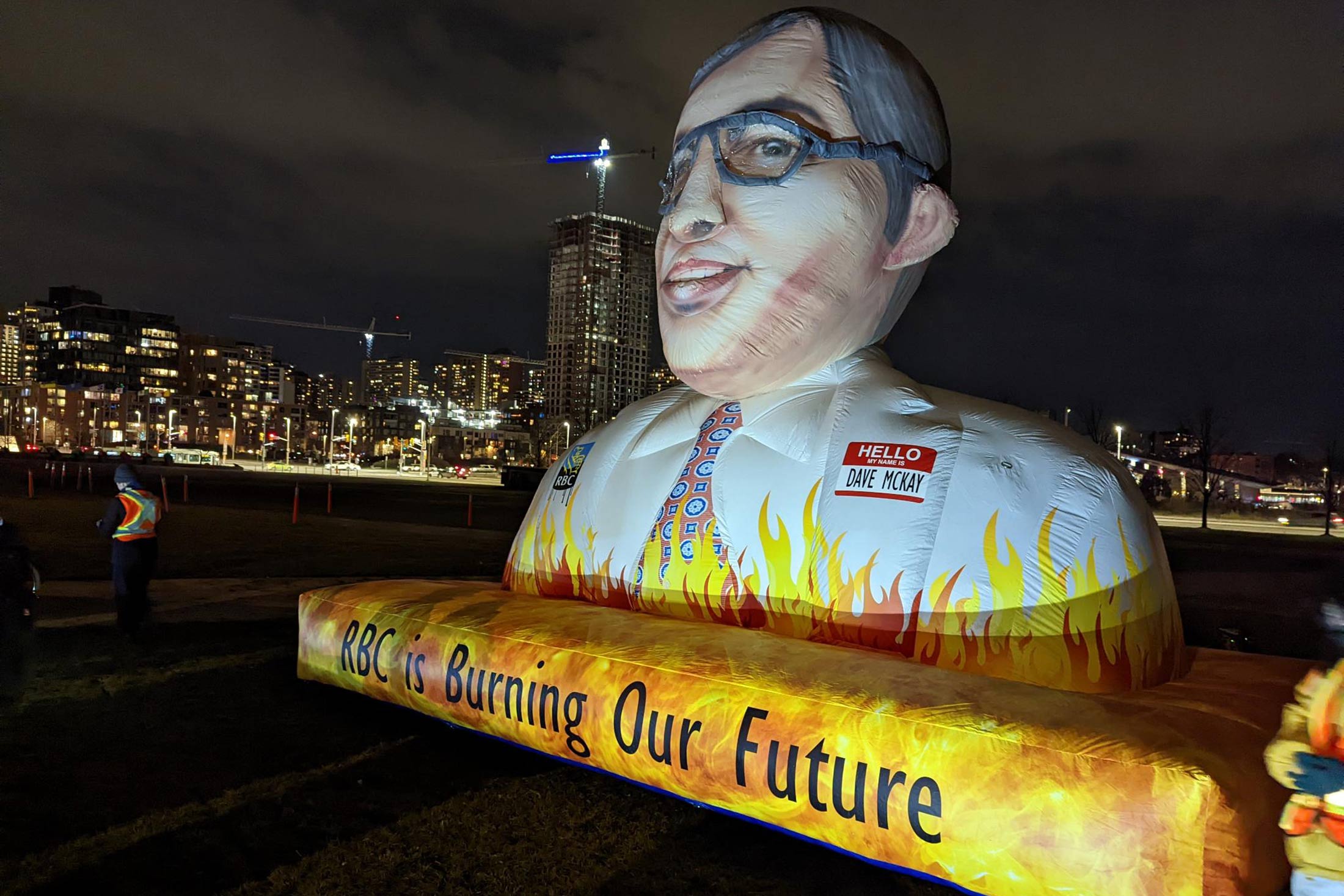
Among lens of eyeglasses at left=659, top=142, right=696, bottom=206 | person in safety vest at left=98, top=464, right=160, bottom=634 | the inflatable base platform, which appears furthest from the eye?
person in safety vest at left=98, top=464, right=160, bottom=634

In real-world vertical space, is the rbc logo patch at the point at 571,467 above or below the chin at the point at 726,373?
below

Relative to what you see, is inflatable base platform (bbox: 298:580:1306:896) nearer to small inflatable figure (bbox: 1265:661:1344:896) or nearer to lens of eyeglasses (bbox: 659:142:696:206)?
small inflatable figure (bbox: 1265:661:1344:896)

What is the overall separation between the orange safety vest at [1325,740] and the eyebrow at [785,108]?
9.64 feet

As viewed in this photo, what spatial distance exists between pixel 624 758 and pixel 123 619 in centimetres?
583

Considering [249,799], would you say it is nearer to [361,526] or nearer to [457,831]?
[457,831]

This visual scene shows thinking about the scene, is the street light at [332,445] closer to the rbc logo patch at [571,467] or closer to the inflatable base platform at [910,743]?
the rbc logo patch at [571,467]

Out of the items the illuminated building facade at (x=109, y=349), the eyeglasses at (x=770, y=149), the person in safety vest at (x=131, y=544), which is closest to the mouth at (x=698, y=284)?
the eyeglasses at (x=770, y=149)

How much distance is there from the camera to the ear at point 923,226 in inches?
158

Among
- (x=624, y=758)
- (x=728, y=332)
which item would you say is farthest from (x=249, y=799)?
(x=728, y=332)

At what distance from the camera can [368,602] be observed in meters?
4.54

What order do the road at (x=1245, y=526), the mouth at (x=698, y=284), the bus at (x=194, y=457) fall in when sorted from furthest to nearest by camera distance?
the bus at (x=194, y=457), the road at (x=1245, y=526), the mouth at (x=698, y=284)

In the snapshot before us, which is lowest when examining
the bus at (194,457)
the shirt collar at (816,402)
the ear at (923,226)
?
the bus at (194,457)

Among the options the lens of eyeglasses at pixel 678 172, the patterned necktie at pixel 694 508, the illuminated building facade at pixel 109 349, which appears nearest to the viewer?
the patterned necktie at pixel 694 508

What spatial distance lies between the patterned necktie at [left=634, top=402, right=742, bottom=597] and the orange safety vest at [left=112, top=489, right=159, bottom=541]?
535 cm
